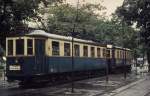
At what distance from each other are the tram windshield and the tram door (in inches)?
15.3

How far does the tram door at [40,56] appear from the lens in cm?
2670

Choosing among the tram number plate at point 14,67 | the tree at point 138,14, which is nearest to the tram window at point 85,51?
the tram number plate at point 14,67

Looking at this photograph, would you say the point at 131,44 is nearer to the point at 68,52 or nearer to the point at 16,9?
the point at 68,52

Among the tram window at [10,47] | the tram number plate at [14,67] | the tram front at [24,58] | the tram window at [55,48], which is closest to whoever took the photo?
the tram front at [24,58]

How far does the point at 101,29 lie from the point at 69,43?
3067cm

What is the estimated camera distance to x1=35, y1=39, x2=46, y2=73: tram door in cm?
2670

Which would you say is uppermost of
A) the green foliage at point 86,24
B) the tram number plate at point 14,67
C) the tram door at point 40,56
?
the green foliage at point 86,24

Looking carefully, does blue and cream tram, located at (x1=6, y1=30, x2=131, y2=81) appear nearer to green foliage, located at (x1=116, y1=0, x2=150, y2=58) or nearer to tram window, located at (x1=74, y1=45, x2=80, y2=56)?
tram window, located at (x1=74, y1=45, x2=80, y2=56)

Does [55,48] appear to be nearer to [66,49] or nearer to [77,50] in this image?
[66,49]

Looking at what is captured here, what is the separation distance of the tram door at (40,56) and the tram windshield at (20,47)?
388 mm

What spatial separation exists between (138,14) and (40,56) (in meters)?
23.8

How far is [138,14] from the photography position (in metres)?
49.0

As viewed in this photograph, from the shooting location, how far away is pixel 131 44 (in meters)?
59.9

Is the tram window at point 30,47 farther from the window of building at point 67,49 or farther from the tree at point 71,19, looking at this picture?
the tree at point 71,19
